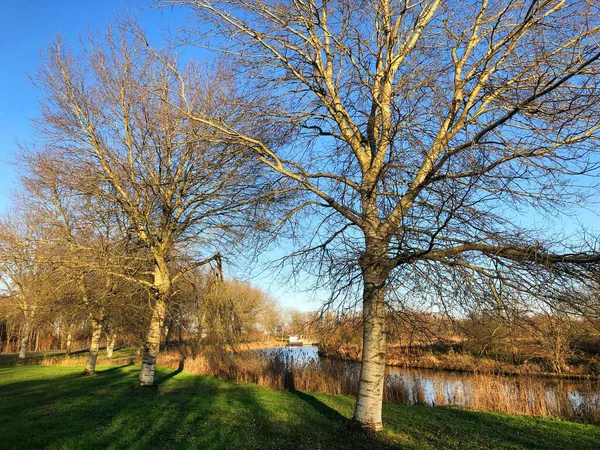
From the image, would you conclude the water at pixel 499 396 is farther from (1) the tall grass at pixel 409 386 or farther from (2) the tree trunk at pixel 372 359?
(2) the tree trunk at pixel 372 359

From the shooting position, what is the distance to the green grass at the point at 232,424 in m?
6.08

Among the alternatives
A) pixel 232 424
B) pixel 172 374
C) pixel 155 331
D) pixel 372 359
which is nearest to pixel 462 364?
pixel 172 374

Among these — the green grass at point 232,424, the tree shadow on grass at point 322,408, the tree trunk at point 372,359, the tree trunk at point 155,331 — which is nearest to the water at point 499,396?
the green grass at point 232,424

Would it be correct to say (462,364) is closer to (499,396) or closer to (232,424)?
(499,396)

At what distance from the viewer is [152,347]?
11305 mm

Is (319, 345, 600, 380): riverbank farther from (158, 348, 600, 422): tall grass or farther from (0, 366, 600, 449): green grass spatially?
(0, 366, 600, 449): green grass

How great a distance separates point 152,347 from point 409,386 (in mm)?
8092

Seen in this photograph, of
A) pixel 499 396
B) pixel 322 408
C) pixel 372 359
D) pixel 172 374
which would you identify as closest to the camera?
pixel 372 359

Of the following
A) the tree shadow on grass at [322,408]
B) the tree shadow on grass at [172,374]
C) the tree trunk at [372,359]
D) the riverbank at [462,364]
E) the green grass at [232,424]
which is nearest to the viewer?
the green grass at [232,424]

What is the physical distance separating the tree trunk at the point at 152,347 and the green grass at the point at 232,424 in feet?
1.59

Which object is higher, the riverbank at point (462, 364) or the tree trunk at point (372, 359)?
the tree trunk at point (372, 359)

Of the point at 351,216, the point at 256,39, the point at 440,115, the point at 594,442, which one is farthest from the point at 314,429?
the point at 256,39

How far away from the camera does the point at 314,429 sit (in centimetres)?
695

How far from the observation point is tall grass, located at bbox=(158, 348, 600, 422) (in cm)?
1072
